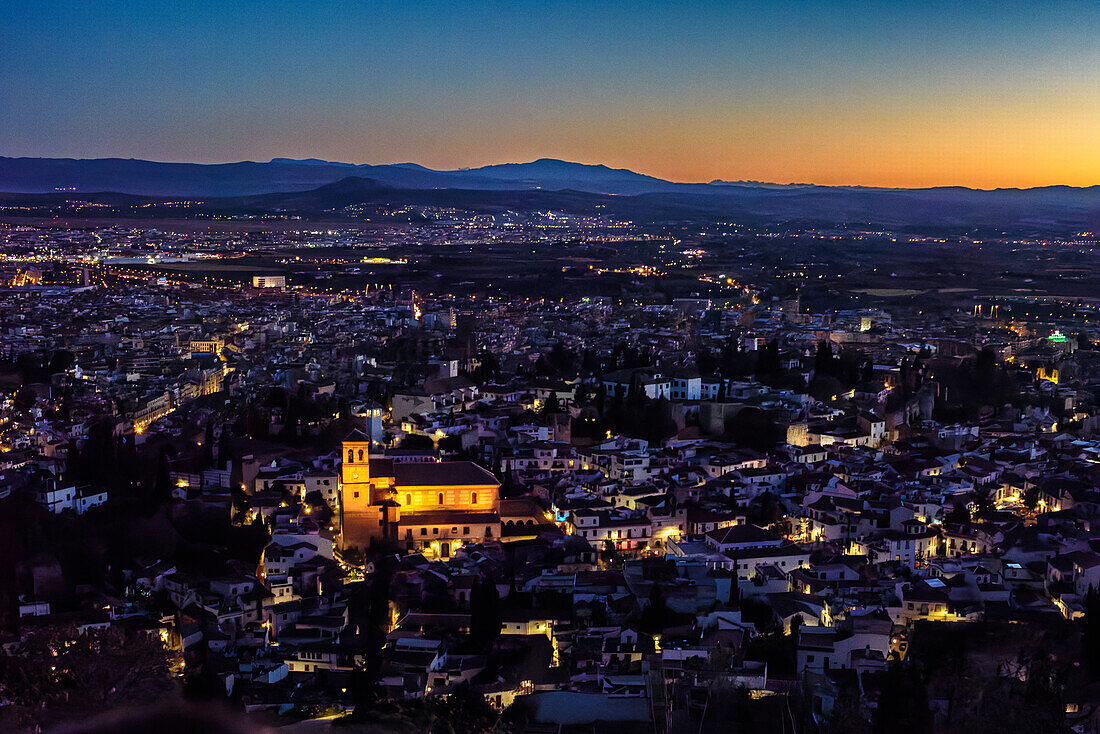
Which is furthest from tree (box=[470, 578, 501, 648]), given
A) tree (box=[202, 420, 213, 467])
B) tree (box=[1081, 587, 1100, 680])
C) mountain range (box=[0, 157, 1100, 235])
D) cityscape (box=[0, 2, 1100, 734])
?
mountain range (box=[0, 157, 1100, 235])

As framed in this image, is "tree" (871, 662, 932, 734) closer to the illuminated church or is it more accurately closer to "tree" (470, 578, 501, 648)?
"tree" (470, 578, 501, 648)

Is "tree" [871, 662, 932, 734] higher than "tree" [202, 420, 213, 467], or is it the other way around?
"tree" [871, 662, 932, 734]

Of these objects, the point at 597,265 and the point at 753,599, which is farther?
the point at 597,265

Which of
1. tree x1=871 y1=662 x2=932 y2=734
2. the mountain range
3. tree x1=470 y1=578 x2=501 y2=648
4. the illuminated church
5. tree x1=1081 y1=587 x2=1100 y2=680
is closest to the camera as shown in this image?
tree x1=871 y1=662 x2=932 y2=734

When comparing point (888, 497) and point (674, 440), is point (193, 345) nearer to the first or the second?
point (674, 440)

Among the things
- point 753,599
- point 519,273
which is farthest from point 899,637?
point 519,273

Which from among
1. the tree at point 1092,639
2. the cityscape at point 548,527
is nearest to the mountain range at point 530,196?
the cityscape at point 548,527
